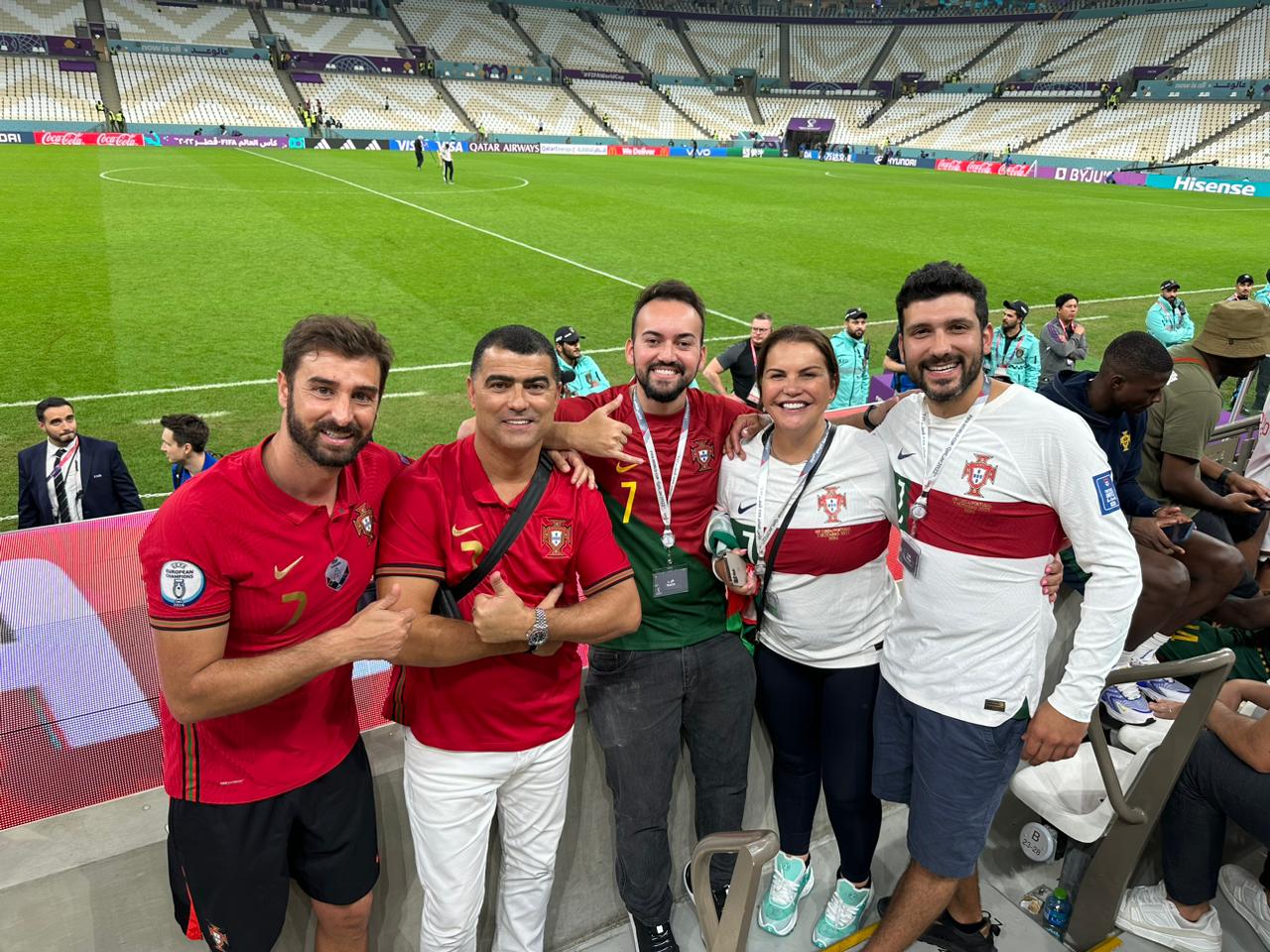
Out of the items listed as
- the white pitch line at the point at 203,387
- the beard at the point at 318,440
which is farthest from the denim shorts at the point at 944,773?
the white pitch line at the point at 203,387

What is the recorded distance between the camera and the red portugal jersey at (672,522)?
Answer: 311 centimetres

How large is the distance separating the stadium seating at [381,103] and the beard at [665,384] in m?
57.5

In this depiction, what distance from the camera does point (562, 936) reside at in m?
3.44

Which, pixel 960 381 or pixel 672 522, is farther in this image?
pixel 672 522

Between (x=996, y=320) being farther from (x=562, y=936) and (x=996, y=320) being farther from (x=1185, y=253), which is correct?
(x=562, y=936)

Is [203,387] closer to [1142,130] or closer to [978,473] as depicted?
[978,473]

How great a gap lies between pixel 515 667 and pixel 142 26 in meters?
67.6

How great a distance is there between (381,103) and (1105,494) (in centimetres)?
6188

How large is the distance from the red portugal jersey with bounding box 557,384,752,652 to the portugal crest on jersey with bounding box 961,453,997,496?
921mm

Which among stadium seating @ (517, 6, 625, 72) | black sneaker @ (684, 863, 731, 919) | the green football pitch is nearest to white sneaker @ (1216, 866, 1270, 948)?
black sneaker @ (684, 863, 731, 919)

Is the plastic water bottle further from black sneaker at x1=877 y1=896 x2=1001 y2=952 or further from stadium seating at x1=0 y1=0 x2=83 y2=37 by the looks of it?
stadium seating at x1=0 y1=0 x2=83 y2=37

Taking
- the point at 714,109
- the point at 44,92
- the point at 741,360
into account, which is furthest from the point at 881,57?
the point at 741,360

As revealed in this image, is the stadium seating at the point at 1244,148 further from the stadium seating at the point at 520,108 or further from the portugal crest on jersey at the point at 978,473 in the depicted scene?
the portugal crest on jersey at the point at 978,473

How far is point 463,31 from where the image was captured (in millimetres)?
65500
